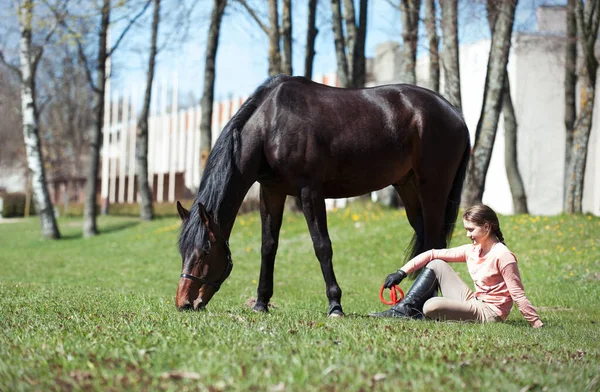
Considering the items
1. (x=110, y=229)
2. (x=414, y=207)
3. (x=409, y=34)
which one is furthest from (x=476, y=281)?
(x=110, y=229)

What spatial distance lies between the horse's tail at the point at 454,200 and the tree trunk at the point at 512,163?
13382mm

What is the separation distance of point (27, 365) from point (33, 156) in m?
22.7

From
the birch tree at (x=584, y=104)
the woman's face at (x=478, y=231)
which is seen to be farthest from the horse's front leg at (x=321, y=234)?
the birch tree at (x=584, y=104)

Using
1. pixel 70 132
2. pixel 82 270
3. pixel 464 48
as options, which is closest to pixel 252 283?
pixel 82 270

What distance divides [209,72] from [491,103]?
11.7 metres

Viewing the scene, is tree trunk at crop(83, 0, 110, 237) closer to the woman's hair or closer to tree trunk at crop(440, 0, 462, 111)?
tree trunk at crop(440, 0, 462, 111)

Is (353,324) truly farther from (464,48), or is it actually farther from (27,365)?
(464,48)

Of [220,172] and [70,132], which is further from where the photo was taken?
[70,132]

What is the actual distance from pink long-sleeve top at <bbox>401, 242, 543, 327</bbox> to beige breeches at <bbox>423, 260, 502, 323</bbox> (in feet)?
0.28

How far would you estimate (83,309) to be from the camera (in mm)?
6676

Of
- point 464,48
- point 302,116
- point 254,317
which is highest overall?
point 464,48

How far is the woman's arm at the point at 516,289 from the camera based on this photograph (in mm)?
6633

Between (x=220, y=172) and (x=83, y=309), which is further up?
(x=220, y=172)

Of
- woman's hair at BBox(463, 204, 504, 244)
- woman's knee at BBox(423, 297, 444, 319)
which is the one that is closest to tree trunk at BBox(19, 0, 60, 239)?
woman's knee at BBox(423, 297, 444, 319)
